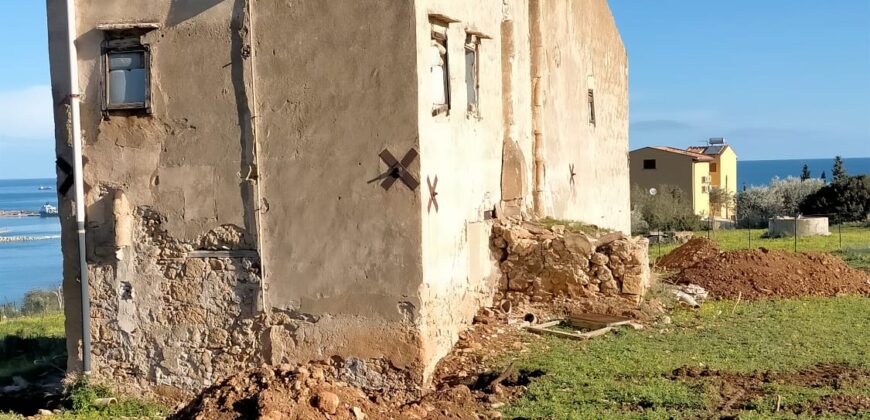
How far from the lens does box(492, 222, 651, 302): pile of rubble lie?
12727 mm

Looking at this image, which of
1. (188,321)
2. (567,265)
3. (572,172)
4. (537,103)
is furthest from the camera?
(572,172)

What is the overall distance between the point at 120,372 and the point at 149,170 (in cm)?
230

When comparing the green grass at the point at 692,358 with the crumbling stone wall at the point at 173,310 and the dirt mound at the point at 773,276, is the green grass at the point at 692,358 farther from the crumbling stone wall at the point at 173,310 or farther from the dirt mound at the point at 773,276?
the crumbling stone wall at the point at 173,310

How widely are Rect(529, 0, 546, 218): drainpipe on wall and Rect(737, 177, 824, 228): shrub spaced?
28732mm

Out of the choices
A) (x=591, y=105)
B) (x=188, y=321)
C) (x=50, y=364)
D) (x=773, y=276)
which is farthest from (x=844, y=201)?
(x=188, y=321)

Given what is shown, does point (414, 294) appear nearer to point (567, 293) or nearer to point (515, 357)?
point (515, 357)

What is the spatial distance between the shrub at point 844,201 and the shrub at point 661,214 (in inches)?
195

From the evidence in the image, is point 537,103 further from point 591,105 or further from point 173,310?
point 173,310

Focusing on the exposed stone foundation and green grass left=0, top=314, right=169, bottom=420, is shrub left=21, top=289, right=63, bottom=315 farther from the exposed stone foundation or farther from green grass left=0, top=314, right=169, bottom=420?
the exposed stone foundation

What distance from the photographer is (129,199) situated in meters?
10.3

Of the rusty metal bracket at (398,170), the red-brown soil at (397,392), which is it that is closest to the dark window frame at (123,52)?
the rusty metal bracket at (398,170)

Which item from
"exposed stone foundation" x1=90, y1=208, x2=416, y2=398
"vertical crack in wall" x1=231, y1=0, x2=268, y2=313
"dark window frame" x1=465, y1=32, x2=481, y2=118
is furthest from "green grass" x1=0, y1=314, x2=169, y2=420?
"dark window frame" x1=465, y1=32, x2=481, y2=118

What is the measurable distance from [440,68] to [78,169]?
13.7 feet

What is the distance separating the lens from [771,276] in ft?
53.2
